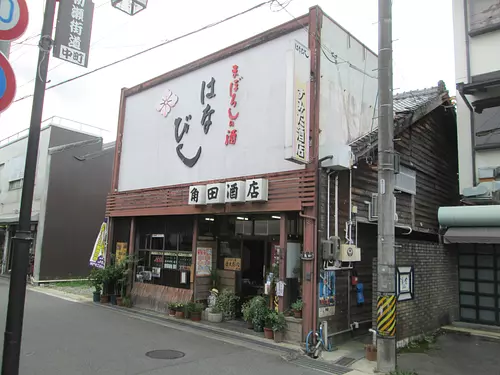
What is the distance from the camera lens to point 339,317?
1006 centimetres

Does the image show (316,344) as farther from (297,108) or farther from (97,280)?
(97,280)

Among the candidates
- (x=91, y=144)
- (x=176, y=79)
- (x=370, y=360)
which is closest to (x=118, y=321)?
(x=370, y=360)

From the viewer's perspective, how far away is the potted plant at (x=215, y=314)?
11.9m

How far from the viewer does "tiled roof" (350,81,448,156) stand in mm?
10688

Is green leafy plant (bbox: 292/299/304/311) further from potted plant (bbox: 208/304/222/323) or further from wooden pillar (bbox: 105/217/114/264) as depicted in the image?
wooden pillar (bbox: 105/217/114/264)

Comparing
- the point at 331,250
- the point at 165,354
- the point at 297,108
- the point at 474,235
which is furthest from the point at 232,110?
the point at 474,235

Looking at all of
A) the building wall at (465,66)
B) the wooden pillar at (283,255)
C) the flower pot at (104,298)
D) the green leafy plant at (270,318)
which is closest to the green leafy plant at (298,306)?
the wooden pillar at (283,255)

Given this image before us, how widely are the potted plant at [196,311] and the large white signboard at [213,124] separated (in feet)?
10.8

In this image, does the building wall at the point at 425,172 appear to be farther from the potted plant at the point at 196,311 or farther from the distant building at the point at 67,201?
the distant building at the point at 67,201

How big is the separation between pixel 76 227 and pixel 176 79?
11.4 m

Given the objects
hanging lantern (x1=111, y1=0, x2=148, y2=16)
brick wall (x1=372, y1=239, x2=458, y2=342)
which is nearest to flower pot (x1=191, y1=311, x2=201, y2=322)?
brick wall (x1=372, y1=239, x2=458, y2=342)

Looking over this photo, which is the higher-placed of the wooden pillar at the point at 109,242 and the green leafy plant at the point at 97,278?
the wooden pillar at the point at 109,242

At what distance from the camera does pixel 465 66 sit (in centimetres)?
1175

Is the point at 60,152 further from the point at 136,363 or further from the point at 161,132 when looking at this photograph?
the point at 136,363
